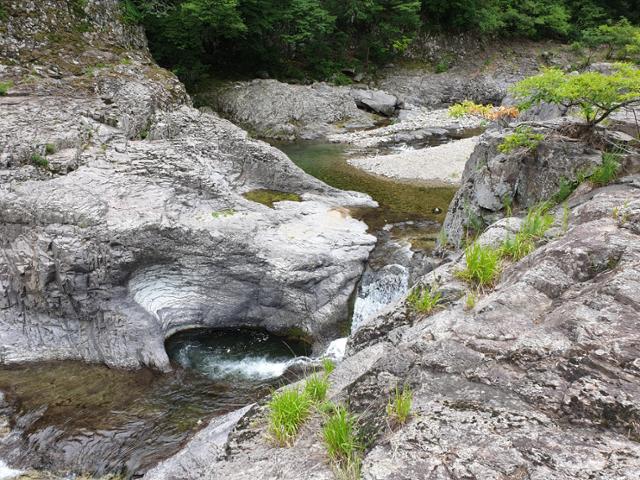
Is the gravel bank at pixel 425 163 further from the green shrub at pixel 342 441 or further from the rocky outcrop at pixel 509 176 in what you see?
the green shrub at pixel 342 441

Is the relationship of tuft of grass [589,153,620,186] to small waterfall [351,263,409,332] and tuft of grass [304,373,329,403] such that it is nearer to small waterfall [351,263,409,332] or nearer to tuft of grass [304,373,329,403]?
small waterfall [351,263,409,332]

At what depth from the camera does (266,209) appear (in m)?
10.8

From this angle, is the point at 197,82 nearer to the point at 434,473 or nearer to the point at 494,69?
the point at 494,69

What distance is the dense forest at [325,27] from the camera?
79.7ft

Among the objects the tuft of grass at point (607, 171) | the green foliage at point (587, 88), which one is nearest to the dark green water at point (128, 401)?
the tuft of grass at point (607, 171)

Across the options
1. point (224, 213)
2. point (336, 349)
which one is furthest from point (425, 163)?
point (336, 349)

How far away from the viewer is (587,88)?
6.51m

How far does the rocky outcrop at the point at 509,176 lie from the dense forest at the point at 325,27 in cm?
1730

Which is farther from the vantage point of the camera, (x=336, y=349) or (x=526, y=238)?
(x=336, y=349)

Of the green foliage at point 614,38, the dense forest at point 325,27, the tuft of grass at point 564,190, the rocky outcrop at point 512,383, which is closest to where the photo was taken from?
the rocky outcrop at point 512,383

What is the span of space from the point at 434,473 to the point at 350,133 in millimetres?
23020

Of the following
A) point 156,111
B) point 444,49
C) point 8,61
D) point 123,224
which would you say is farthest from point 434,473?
point 444,49

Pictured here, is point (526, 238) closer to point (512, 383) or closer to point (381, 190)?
point (512, 383)

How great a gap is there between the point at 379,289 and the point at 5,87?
1098cm
